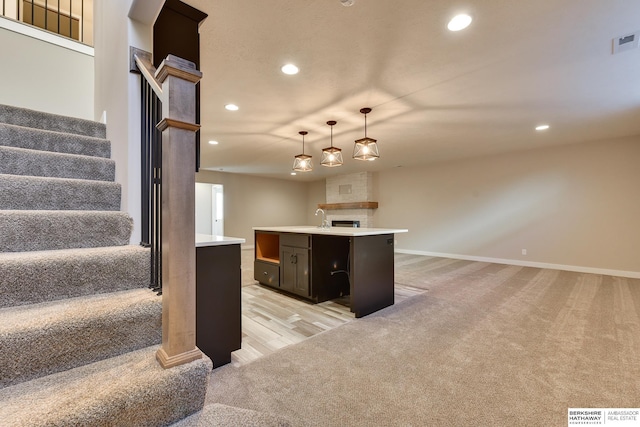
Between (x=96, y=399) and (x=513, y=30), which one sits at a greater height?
(x=513, y=30)

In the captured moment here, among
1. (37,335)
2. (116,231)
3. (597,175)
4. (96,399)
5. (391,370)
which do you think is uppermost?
(597,175)

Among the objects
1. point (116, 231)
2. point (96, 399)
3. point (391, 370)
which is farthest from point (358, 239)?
point (96, 399)

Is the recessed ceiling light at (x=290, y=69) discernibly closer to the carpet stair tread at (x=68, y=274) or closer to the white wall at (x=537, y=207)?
the carpet stair tread at (x=68, y=274)

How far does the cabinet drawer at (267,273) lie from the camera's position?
3889 millimetres

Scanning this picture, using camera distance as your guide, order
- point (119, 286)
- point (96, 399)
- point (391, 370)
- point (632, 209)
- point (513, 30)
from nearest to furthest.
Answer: point (96, 399) < point (119, 286) < point (391, 370) < point (513, 30) < point (632, 209)

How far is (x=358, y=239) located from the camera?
298 centimetres

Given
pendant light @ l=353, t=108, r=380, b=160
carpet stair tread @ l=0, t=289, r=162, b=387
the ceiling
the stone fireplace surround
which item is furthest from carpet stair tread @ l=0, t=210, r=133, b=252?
the stone fireplace surround

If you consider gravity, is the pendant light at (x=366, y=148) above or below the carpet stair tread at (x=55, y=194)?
Answer: above

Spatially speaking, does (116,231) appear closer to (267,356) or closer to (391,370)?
(267,356)

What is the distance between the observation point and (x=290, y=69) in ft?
8.63

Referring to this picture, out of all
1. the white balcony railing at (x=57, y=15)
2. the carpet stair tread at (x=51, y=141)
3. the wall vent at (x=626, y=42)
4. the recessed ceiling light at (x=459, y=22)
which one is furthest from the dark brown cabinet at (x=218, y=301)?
the white balcony railing at (x=57, y=15)

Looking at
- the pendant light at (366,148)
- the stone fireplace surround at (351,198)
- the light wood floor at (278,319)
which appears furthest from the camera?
the stone fireplace surround at (351,198)

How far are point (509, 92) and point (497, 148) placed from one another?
3062 mm

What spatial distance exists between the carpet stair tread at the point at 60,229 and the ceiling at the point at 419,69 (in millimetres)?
1542
